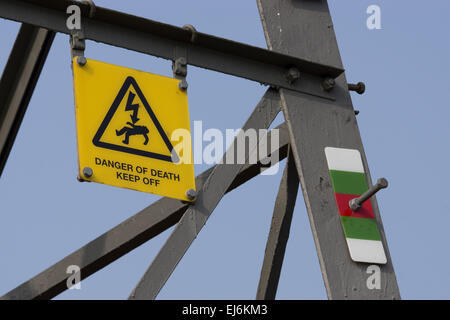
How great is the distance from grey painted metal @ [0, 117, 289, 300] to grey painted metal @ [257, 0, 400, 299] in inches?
11.8

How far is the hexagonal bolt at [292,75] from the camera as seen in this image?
6.74 meters

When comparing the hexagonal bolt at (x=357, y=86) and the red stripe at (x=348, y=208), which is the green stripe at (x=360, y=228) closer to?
the red stripe at (x=348, y=208)

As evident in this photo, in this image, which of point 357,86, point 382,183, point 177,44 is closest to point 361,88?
point 357,86

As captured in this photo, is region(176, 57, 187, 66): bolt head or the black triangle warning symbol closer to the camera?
the black triangle warning symbol

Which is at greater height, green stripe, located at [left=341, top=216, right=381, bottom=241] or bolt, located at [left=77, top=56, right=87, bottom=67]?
bolt, located at [left=77, top=56, right=87, bottom=67]

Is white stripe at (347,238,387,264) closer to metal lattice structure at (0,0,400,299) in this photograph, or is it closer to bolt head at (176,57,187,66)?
metal lattice structure at (0,0,400,299)

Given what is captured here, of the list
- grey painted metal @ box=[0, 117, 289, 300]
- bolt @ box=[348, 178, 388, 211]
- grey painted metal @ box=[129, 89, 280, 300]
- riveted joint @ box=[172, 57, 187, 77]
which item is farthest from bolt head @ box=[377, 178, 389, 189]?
riveted joint @ box=[172, 57, 187, 77]

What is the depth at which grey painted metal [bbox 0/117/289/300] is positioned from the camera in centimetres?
688

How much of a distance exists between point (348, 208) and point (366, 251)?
289mm

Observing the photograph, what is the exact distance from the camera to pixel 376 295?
624 cm

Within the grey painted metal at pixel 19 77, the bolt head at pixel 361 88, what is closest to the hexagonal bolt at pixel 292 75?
the bolt head at pixel 361 88

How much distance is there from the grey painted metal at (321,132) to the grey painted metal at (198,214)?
0.16 metres
